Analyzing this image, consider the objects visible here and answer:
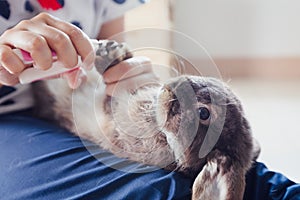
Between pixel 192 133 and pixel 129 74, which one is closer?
pixel 192 133

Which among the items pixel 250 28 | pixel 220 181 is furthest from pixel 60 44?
pixel 250 28

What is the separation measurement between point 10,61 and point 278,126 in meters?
0.92

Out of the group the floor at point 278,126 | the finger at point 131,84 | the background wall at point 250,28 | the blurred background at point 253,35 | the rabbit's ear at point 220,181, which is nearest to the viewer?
the rabbit's ear at point 220,181

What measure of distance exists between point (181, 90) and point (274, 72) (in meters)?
1.45

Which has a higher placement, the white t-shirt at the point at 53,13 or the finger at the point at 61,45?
the finger at the point at 61,45

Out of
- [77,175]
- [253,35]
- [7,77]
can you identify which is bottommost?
[253,35]

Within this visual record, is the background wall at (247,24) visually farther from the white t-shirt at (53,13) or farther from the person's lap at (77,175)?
the person's lap at (77,175)

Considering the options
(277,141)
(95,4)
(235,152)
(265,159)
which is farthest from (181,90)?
(277,141)

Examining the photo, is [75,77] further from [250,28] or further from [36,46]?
[250,28]

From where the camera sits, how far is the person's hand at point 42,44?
1.73ft

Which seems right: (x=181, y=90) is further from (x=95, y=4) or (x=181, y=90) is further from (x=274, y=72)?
(x=274, y=72)

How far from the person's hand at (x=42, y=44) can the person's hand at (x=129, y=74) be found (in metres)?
0.07

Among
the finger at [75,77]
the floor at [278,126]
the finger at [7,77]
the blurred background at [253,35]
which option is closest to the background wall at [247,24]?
the blurred background at [253,35]

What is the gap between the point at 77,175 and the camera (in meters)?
0.59
